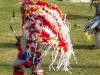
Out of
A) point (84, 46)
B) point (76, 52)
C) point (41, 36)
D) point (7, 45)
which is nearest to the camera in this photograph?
point (41, 36)

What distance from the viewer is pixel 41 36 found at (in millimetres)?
6008

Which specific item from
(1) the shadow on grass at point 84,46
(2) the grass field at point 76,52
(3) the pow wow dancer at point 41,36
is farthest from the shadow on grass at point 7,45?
(3) the pow wow dancer at point 41,36

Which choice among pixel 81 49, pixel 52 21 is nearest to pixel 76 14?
pixel 81 49

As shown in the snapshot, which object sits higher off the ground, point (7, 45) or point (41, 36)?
point (41, 36)

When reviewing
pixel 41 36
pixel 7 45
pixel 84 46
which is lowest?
pixel 84 46

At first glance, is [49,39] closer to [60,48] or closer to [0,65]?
[60,48]

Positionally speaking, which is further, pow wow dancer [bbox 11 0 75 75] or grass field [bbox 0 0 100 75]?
grass field [bbox 0 0 100 75]

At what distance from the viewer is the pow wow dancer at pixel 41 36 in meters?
6.01

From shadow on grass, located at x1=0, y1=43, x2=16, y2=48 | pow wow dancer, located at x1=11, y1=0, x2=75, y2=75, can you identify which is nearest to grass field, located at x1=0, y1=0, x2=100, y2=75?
shadow on grass, located at x1=0, y1=43, x2=16, y2=48

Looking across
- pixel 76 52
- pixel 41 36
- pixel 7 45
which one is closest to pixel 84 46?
pixel 76 52

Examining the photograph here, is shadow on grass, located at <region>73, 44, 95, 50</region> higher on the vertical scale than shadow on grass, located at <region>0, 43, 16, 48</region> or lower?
lower

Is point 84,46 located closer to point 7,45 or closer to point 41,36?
point 7,45

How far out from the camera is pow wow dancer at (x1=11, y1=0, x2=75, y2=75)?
237 inches

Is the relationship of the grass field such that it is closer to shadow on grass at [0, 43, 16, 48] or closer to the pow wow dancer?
shadow on grass at [0, 43, 16, 48]
